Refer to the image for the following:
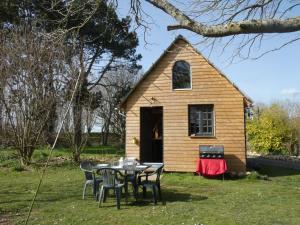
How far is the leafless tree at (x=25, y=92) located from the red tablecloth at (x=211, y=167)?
23.4 ft

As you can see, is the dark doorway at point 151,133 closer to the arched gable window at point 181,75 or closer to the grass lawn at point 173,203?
the arched gable window at point 181,75

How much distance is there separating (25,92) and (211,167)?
861 centimetres

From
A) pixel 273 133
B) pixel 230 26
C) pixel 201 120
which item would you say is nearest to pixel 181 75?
pixel 201 120

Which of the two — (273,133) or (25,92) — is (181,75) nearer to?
(25,92)

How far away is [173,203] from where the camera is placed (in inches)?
408

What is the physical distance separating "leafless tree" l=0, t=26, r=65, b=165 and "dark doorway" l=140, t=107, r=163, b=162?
423cm

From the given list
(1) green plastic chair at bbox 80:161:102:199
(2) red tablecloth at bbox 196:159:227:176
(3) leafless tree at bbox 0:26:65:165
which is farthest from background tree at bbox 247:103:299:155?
(1) green plastic chair at bbox 80:161:102:199

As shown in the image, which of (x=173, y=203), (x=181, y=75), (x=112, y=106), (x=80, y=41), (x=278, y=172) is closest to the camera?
(x=173, y=203)

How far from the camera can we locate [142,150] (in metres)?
18.1

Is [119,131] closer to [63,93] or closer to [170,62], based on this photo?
[63,93]

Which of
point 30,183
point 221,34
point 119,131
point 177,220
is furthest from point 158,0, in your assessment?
point 119,131

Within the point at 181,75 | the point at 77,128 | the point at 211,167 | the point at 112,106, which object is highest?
the point at 112,106

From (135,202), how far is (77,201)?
1.46 metres

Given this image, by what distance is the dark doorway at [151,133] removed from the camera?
60.7 ft
